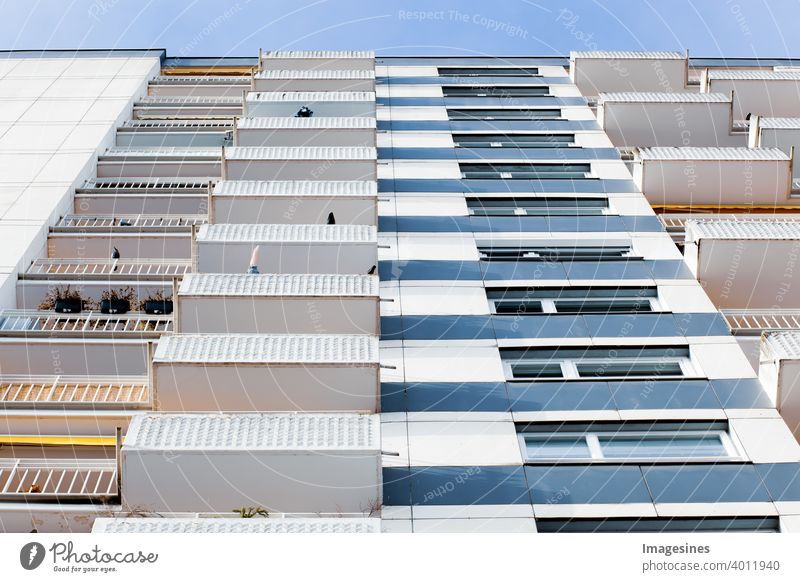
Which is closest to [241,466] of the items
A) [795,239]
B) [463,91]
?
[795,239]

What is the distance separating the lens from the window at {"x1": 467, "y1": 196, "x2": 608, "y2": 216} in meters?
28.8

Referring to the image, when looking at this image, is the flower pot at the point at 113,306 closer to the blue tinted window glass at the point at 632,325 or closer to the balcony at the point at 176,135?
the blue tinted window glass at the point at 632,325

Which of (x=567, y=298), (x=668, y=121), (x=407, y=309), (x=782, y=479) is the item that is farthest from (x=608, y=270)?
(x=668, y=121)

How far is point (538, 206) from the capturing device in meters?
29.3

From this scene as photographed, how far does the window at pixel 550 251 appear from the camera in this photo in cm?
2622

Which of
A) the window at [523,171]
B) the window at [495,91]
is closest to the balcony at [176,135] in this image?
the window at [495,91]

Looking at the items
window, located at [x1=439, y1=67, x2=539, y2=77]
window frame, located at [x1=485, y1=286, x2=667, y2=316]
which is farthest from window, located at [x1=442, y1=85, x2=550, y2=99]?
window frame, located at [x1=485, y1=286, x2=667, y2=316]

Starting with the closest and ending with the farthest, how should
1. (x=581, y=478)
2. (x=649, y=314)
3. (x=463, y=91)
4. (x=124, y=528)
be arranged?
1. (x=124, y=528)
2. (x=581, y=478)
3. (x=649, y=314)
4. (x=463, y=91)

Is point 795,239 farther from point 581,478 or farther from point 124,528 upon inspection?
point 124,528

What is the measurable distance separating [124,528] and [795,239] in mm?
15813

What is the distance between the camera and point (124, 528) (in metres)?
14.6

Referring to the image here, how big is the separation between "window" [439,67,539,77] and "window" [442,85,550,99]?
84.1 inches

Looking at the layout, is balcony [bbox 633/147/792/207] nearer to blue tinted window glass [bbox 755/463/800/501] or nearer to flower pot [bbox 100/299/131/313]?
blue tinted window glass [bbox 755/463/800/501]

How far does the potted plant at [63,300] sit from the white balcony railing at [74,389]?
269 centimetres
